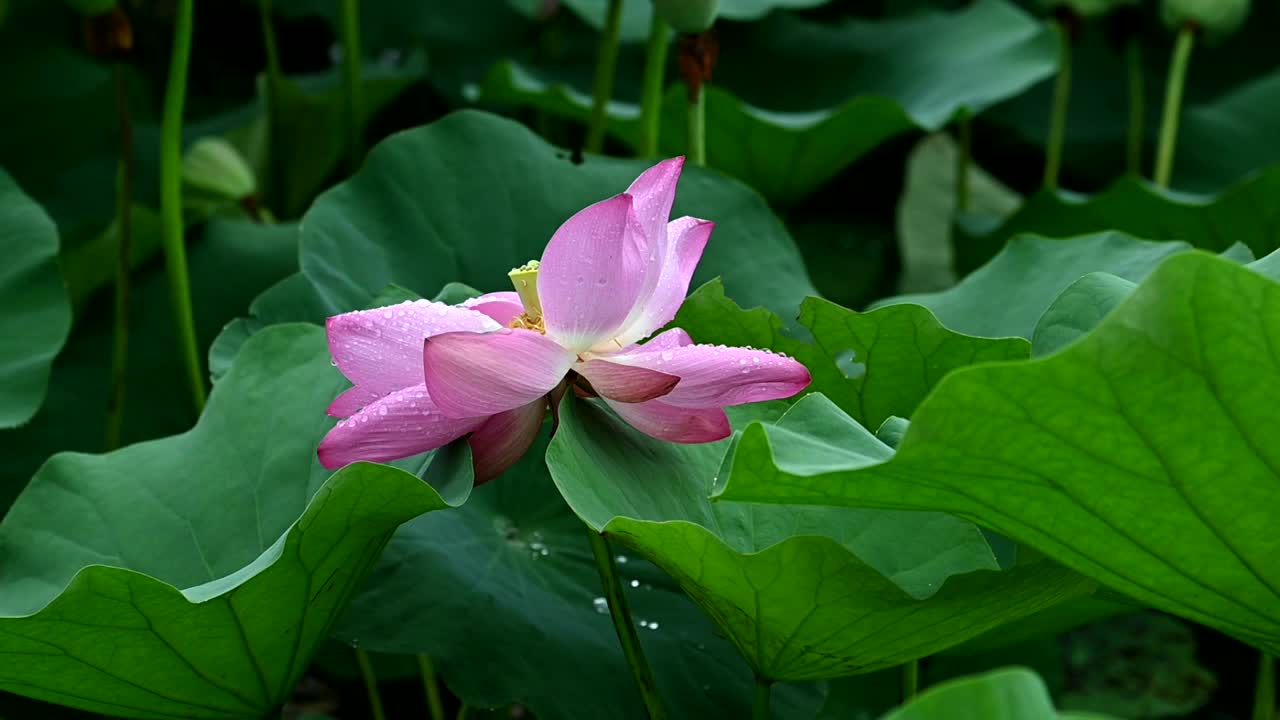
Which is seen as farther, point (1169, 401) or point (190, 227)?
point (190, 227)

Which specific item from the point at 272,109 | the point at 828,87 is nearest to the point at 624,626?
the point at 272,109

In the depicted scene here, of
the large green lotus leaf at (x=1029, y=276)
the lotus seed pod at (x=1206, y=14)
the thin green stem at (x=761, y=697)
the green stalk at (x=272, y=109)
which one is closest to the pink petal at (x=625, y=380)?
the thin green stem at (x=761, y=697)

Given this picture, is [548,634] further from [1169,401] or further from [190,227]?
[190,227]

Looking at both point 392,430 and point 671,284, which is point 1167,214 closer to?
point 671,284

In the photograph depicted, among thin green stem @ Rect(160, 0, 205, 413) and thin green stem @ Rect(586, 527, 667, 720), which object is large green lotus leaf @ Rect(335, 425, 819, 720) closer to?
thin green stem @ Rect(586, 527, 667, 720)

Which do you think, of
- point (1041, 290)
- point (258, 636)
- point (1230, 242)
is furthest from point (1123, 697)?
point (258, 636)

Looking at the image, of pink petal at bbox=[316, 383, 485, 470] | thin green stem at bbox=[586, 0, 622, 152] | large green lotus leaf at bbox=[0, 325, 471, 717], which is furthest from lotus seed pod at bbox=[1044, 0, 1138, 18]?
pink petal at bbox=[316, 383, 485, 470]
